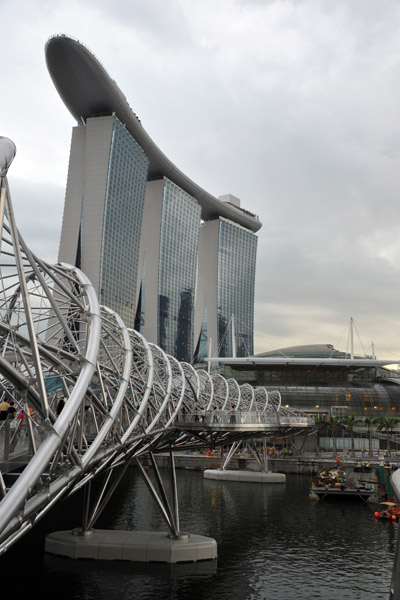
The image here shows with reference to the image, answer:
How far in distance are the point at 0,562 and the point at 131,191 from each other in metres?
135

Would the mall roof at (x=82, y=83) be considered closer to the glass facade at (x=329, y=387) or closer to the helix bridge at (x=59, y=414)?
the glass facade at (x=329, y=387)

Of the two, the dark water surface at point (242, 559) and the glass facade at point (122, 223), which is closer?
the dark water surface at point (242, 559)

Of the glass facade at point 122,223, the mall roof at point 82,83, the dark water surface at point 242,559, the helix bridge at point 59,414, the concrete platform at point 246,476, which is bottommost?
the dark water surface at point 242,559

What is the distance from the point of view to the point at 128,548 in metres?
37.1

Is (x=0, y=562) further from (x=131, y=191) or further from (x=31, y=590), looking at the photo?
(x=131, y=191)

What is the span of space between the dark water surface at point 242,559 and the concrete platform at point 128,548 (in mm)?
651

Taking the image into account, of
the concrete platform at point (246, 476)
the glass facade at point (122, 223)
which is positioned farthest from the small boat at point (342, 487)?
the glass facade at point (122, 223)

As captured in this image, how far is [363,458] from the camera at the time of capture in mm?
95875

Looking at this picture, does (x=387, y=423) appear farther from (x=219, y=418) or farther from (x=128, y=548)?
(x=128, y=548)

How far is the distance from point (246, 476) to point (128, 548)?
4881 centimetres

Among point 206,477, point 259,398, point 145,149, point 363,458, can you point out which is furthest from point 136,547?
point 145,149

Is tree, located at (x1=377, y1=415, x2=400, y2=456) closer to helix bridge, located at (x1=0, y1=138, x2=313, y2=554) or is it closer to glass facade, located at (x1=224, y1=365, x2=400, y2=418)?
glass facade, located at (x1=224, y1=365, x2=400, y2=418)

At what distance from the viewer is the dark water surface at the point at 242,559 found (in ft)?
107

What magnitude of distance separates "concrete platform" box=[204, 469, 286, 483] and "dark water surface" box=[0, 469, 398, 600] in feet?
54.3
